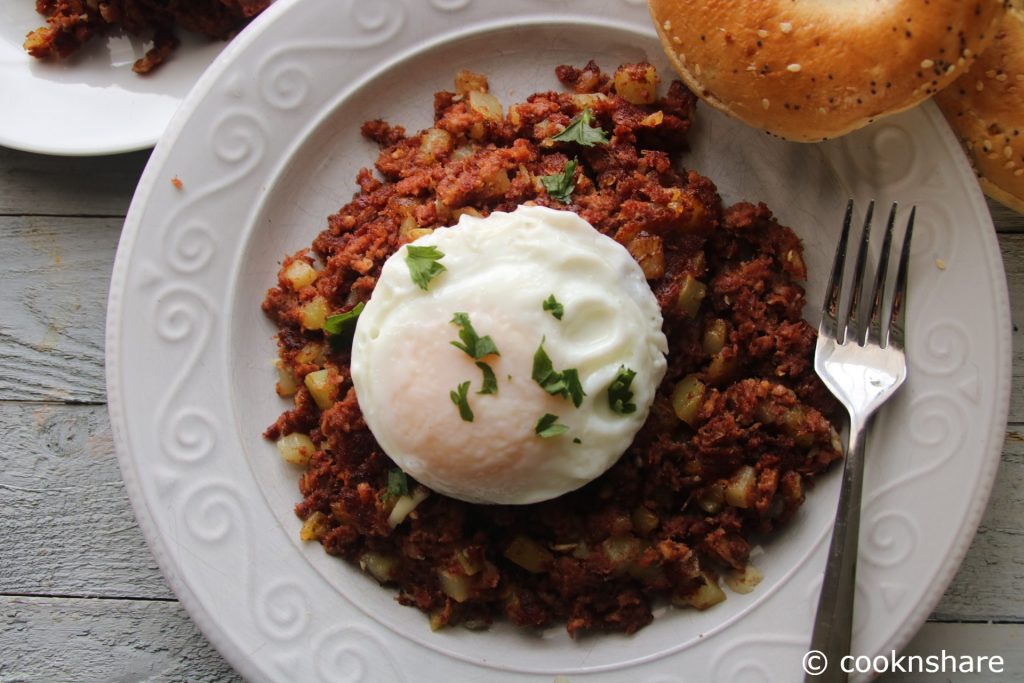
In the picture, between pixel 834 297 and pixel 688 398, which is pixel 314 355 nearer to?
pixel 688 398

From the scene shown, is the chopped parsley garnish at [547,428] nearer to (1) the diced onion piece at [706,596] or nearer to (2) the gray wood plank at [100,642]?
(1) the diced onion piece at [706,596]

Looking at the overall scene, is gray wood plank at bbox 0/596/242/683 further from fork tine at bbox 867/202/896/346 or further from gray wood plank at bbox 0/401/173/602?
fork tine at bbox 867/202/896/346

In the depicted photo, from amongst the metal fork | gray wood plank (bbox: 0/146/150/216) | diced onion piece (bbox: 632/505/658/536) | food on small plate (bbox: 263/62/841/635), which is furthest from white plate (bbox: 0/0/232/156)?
the metal fork

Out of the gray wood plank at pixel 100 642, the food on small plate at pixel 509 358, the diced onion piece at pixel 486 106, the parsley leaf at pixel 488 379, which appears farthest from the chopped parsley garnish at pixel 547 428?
the gray wood plank at pixel 100 642

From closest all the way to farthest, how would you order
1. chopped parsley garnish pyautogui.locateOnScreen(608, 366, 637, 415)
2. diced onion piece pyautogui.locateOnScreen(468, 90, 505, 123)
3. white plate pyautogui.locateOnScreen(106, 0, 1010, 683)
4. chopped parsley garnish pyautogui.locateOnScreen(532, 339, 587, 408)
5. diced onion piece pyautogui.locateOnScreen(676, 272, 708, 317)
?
1. chopped parsley garnish pyautogui.locateOnScreen(532, 339, 587, 408)
2. chopped parsley garnish pyautogui.locateOnScreen(608, 366, 637, 415)
3. white plate pyautogui.locateOnScreen(106, 0, 1010, 683)
4. diced onion piece pyautogui.locateOnScreen(676, 272, 708, 317)
5. diced onion piece pyautogui.locateOnScreen(468, 90, 505, 123)

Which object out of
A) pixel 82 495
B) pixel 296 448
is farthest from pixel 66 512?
pixel 296 448
